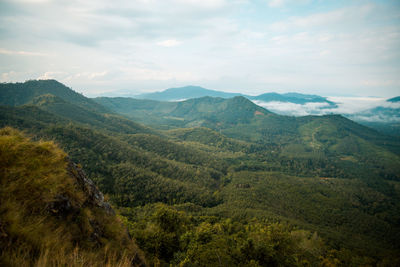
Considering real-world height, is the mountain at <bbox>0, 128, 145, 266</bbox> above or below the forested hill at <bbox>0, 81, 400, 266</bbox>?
above

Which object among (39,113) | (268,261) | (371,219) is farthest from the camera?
(39,113)

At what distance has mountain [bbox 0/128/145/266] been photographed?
4566mm

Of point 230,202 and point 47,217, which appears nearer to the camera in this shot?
point 47,217

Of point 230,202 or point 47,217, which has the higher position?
point 47,217

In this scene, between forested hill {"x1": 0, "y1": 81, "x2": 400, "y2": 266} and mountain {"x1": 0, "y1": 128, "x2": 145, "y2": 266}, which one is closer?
mountain {"x1": 0, "y1": 128, "x2": 145, "y2": 266}

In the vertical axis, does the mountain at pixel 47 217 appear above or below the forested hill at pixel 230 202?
above

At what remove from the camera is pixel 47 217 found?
652 centimetres

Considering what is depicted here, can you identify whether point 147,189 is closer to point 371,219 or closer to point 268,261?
point 268,261

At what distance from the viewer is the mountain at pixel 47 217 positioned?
180 inches

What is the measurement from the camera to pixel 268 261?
22.0 metres

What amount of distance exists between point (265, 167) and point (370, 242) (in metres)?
87.4

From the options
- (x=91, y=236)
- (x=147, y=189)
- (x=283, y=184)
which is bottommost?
(x=283, y=184)

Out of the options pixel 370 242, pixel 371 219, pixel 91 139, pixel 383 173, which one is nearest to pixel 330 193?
pixel 371 219

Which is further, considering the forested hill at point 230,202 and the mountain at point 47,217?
the forested hill at point 230,202
